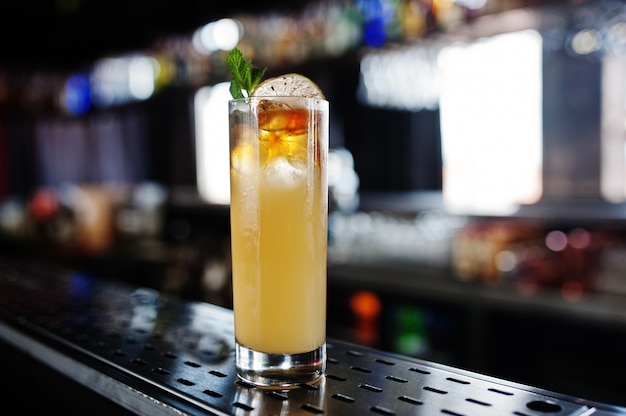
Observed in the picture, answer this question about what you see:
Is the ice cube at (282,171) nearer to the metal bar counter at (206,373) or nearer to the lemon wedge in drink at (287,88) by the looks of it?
the lemon wedge in drink at (287,88)

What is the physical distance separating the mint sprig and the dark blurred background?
2.06m

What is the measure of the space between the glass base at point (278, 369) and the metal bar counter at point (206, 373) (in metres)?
0.02

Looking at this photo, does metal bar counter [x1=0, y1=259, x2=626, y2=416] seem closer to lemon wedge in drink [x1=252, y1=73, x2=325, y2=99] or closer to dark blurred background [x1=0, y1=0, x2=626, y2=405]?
lemon wedge in drink [x1=252, y1=73, x2=325, y2=99]

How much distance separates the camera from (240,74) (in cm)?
87

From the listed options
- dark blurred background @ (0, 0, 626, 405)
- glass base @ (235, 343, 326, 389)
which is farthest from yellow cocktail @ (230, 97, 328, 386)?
dark blurred background @ (0, 0, 626, 405)

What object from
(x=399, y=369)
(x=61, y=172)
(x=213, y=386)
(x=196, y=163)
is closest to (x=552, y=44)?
(x=399, y=369)

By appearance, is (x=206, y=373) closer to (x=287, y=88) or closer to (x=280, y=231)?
(x=280, y=231)

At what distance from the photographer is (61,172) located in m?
7.59

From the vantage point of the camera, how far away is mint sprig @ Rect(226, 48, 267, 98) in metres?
0.85

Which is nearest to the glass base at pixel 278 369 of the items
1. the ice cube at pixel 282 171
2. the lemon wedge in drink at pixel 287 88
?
the ice cube at pixel 282 171

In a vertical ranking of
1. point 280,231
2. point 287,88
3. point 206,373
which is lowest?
point 206,373

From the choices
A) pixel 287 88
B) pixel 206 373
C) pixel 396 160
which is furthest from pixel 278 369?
pixel 396 160

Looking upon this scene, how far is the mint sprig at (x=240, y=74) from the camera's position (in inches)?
33.4

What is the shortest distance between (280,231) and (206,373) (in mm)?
238
